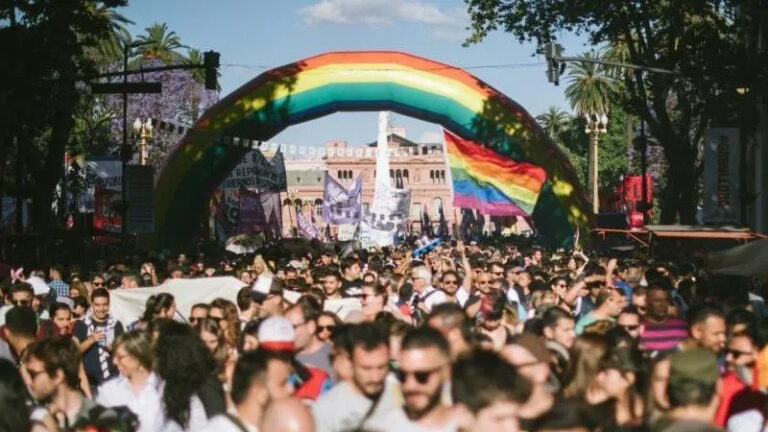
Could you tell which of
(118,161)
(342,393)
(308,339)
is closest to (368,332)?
(342,393)

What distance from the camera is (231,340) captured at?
1091 cm

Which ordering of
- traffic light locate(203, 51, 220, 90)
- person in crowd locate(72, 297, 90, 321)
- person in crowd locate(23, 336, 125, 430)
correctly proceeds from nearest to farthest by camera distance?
person in crowd locate(23, 336, 125, 430) < person in crowd locate(72, 297, 90, 321) < traffic light locate(203, 51, 220, 90)

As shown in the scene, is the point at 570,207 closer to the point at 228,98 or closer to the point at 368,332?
the point at 228,98

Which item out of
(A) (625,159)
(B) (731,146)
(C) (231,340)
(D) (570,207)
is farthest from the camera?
(A) (625,159)

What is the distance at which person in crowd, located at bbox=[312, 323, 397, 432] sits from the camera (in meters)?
7.48

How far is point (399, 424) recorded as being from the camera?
21.0 feet

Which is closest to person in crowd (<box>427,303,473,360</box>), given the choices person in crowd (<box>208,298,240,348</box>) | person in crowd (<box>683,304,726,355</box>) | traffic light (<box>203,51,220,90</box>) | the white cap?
person in crowd (<box>683,304,726,355</box>)

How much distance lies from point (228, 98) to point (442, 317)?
94.3 ft

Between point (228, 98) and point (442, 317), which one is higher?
point (228, 98)

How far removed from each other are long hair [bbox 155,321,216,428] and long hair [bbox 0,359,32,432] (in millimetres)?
855

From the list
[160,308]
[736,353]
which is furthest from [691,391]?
[160,308]

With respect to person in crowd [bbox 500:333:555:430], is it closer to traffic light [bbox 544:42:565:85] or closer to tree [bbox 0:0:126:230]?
traffic light [bbox 544:42:565:85]

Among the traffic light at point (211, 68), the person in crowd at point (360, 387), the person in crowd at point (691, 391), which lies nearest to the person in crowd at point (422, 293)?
the person in crowd at point (360, 387)

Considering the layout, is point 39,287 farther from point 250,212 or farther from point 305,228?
point 305,228
